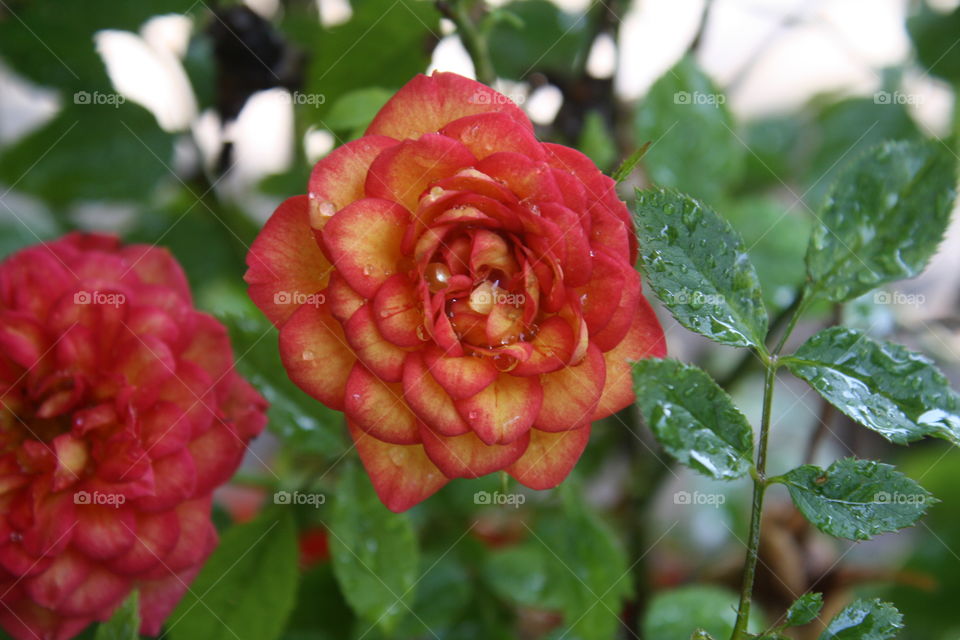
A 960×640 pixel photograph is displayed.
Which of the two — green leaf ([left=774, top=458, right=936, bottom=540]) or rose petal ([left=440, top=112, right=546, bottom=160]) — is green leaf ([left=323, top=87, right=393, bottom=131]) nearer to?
rose petal ([left=440, top=112, right=546, bottom=160])

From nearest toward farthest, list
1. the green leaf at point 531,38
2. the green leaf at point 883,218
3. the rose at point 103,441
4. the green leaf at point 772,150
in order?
the green leaf at point 883,218, the rose at point 103,441, the green leaf at point 531,38, the green leaf at point 772,150

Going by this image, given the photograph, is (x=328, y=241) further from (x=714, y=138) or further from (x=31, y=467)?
(x=714, y=138)

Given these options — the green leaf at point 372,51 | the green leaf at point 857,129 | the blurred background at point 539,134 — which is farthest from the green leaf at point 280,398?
the green leaf at point 857,129

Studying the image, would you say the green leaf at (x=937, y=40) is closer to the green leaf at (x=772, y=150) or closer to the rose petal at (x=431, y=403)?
the green leaf at (x=772, y=150)

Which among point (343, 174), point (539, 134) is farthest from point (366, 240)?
point (539, 134)

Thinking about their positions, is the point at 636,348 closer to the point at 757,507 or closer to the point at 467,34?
the point at 757,507
